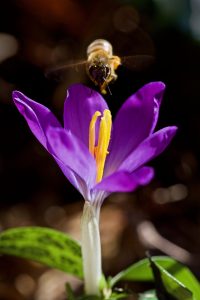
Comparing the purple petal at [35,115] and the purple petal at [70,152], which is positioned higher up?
the purple petal at [35,115]

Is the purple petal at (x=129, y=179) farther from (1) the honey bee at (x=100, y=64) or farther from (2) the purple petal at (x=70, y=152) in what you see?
(1) the honey bee at (x=100, y=64)

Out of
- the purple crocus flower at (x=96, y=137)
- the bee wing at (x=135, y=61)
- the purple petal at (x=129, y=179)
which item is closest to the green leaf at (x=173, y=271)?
the purple crocus flower at (x=96, y=137)

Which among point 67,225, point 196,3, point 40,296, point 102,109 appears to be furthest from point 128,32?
point 102,109

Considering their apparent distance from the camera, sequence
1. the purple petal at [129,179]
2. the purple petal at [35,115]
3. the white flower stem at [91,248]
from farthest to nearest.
Answer: the white flower stem at [91,248] < the purple petal at [35,115] < the purple petal at [129,179]

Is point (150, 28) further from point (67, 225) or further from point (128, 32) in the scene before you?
point (67, 225)

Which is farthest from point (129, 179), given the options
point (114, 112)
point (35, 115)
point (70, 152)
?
point (114, 112)

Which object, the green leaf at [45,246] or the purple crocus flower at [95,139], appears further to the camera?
the green leaf at [45,246]

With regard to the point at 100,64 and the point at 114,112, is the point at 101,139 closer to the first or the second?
the point at 100,64
